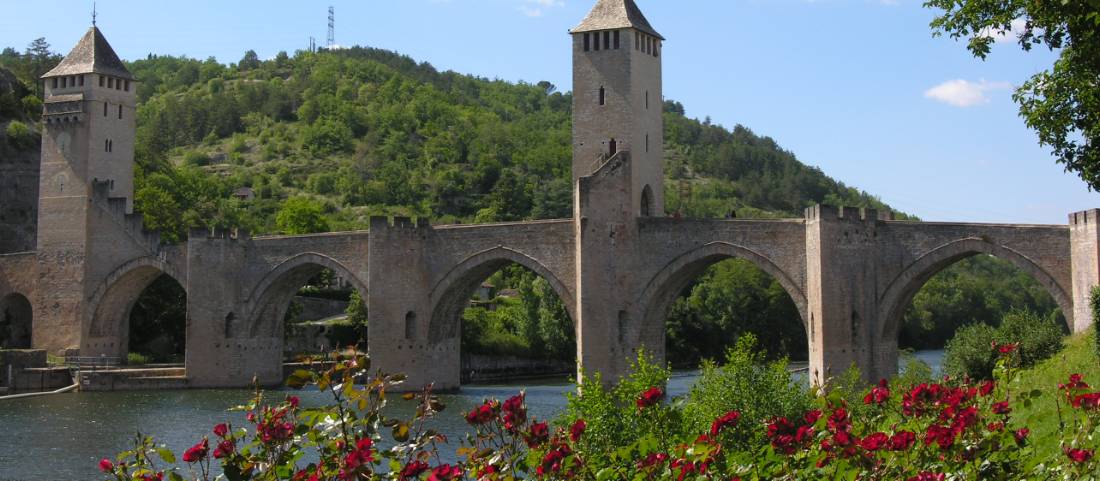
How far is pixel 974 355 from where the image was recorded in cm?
3172

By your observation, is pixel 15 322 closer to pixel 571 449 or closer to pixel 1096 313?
pixel 1096 313

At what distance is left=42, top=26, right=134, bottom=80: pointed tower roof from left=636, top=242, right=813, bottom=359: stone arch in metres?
26.7

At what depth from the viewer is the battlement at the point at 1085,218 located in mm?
34750

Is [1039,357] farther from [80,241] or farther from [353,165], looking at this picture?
[353,165]

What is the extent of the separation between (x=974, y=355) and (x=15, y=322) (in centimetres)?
4275

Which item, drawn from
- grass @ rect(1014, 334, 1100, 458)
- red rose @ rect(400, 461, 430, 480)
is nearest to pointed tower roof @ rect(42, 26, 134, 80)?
grass @ rect(1014, 334, 1100, 458)

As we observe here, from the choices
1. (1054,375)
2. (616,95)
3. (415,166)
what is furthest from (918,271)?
(415,166)

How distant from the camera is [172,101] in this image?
4835 inches

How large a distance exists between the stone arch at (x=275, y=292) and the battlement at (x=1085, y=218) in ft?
82.5

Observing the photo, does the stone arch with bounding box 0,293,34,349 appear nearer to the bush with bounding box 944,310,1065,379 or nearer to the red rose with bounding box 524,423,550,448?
the bush with bounding box 944,310,1065,379

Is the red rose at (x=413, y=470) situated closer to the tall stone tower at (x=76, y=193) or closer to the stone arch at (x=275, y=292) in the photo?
the stone arch at (x=275, y=292)

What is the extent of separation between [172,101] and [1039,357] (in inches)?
4126

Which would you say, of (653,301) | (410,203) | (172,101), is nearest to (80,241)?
(653,301)

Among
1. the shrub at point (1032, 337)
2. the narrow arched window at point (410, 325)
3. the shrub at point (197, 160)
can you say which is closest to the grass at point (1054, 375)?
the shrub at point (1032, 337)
